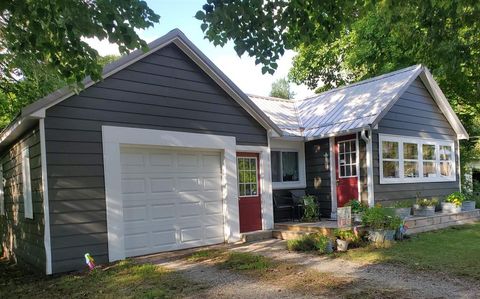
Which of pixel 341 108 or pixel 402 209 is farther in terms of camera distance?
pixel 341 108

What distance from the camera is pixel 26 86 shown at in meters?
11.3

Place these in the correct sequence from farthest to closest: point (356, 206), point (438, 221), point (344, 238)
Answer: point (438, 221), point (356, 206), point (344, 238)

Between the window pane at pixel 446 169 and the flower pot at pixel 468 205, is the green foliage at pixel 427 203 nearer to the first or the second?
the flower pot at pixel 468 205

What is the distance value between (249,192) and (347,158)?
123 inches

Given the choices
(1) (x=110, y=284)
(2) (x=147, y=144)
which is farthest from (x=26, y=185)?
(1) (x=110, y=284)

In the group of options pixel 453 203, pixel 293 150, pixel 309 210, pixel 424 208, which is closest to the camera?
pixel 309 210

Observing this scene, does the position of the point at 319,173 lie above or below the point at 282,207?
above

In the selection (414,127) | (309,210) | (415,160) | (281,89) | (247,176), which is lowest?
(309,210)

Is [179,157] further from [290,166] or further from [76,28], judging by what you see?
[76,28]

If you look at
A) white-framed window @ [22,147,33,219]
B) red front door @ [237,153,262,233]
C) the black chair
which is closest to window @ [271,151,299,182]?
the black chair

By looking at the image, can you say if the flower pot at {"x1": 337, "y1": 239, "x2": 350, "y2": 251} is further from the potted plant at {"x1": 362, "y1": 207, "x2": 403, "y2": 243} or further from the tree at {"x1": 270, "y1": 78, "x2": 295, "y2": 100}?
the tree at {"x1": 270, "y1": 78, "x2": 295, "y2": 100}

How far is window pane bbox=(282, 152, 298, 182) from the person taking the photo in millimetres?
12578

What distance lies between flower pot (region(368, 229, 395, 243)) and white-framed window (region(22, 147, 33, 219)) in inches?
273

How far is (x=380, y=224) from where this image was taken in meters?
9.22
